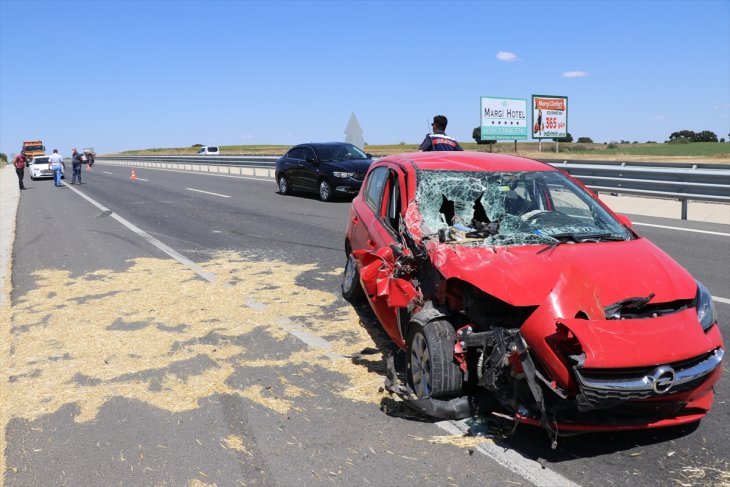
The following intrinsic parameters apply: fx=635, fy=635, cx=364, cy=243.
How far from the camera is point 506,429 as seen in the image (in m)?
3.83

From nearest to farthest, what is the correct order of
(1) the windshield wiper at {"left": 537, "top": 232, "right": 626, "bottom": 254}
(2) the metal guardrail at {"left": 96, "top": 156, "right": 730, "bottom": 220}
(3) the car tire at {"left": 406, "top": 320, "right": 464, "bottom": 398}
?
(3) the car tire at {"left": 406, "top": 320, "right": 464, "bottom": 398}
(1) the windshield wiper at {"left": 537, "top": 232, "right": 626, "bottom": 254}
(2) the metal guardrail at {"left": 96, "top": 156, "right": 730, "bottom": 220}

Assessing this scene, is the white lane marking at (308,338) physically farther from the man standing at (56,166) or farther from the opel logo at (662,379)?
the man standing at (56,166)

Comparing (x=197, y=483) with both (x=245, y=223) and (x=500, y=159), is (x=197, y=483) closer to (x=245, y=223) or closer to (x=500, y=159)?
(x=500, y=159)

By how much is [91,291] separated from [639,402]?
6.57 meters

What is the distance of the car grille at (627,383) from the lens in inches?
125

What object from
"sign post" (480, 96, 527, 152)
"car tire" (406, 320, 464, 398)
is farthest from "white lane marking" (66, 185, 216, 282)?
"sign post" (480, 96, 527, 152)

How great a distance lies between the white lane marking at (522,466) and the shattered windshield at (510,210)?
138 cm

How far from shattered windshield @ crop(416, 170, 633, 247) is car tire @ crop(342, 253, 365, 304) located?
158cm

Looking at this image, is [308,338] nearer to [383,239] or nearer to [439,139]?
[383,239]

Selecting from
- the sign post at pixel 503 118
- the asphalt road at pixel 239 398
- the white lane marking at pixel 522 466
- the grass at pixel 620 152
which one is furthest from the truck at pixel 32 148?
the white lane marking at pixel 522 466

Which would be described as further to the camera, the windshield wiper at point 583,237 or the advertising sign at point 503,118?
the advertising sign at point 503,118

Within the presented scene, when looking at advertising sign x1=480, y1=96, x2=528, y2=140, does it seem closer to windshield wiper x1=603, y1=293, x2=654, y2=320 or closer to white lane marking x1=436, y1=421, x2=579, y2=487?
windshield wiper x1=603, y1=293, x2=654, y2=320

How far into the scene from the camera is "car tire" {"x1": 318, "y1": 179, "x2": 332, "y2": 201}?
60.8 ft

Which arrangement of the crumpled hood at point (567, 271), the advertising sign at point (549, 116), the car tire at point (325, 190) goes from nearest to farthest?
1. the crumpled hood at point (567, 271)
2. the car tire at point (325, 190)
3. the advertising sign at point (549, 116)
